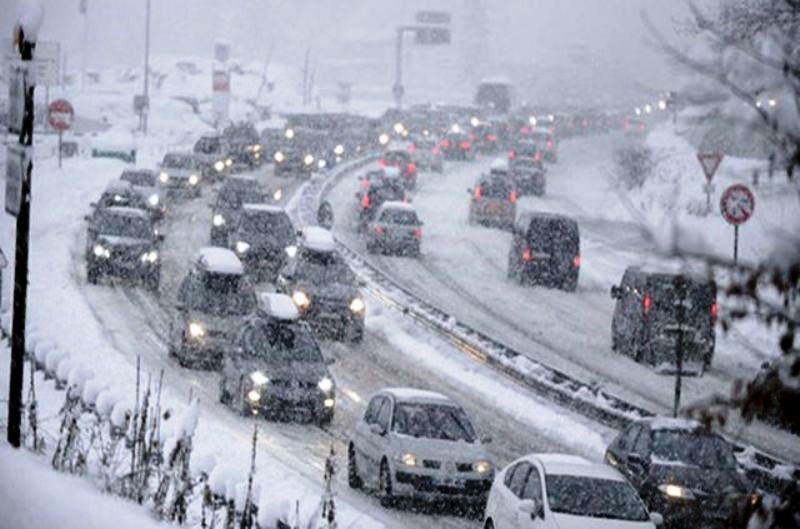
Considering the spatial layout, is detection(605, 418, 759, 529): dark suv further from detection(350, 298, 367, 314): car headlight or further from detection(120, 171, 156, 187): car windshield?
detection(120, 171, 156, 187): car windshield

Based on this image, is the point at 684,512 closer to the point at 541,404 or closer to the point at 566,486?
the point at 566,486

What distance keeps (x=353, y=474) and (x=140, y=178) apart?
33985 mm

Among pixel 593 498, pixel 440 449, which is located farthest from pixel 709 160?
pixel 593 498

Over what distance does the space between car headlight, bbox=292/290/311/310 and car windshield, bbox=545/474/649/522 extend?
1729 cm

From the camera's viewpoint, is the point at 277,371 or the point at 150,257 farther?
the point at 150,257

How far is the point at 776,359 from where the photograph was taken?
5.19 metres

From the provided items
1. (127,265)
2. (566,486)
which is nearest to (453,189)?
(127,265)

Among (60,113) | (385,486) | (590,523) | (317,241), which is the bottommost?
(385,486)

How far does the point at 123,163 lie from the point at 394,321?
34.5 metres

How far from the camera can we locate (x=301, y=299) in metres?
31.7

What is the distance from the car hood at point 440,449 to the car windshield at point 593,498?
3247 millimetres

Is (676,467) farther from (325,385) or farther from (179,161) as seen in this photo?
(179,161)

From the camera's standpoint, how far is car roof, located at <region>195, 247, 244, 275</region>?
29.1 metres

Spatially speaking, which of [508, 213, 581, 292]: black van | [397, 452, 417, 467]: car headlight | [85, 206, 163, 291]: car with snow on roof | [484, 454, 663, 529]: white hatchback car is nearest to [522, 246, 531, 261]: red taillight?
[508, 213, 581, 292]: black van
